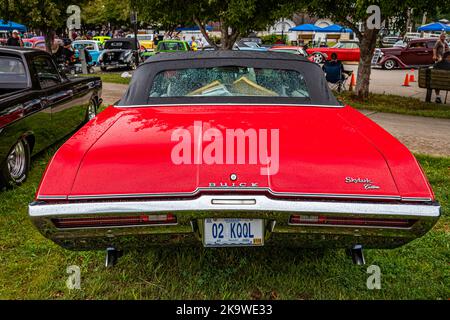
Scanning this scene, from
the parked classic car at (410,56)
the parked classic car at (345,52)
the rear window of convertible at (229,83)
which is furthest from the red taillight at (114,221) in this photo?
the parked classic car at (345,52)

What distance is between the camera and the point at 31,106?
507 centimetres

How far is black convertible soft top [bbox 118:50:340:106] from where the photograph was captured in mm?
3457

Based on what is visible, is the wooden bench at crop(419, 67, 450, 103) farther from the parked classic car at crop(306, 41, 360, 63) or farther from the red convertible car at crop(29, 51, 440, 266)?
the parked classic car at crop(306, 41, 360, 63)

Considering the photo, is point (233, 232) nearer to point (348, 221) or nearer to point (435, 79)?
point (348, 221)

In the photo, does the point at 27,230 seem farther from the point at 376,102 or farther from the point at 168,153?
the point at 376,102

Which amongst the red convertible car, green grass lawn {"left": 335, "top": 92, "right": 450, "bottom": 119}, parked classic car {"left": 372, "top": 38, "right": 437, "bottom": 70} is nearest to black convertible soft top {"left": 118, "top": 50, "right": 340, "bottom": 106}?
the red convertible car

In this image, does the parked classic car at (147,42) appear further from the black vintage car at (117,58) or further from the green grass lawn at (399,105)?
the green grass lawn at (399,105)

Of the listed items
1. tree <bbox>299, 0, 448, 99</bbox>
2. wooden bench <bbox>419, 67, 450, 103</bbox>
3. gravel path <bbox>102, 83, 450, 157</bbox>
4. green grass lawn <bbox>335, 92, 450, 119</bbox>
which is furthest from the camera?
wooden bench <bbox>419, 67, 450, 103</bbox>

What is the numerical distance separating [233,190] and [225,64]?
1748 mm

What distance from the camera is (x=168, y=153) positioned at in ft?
8.13

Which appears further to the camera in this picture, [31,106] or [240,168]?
[31,106]

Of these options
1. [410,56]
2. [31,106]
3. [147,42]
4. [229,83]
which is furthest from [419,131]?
[147,42]

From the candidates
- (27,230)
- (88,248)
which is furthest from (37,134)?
(88,248)

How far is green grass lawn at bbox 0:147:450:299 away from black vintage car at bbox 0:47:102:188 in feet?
4.34
